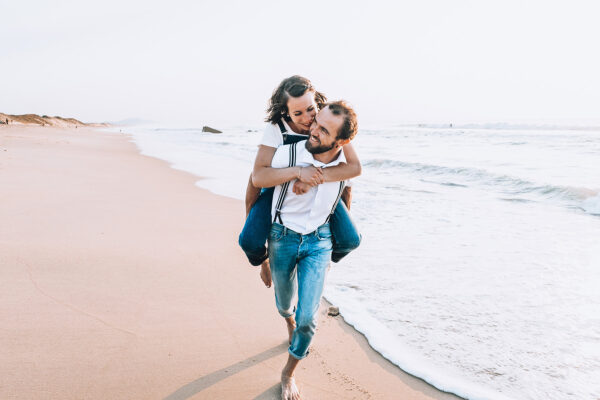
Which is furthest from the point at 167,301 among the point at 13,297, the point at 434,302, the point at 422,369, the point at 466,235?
the point at 466,235

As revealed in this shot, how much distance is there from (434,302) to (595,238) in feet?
12.1

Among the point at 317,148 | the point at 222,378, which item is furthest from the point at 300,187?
the point at 222,378

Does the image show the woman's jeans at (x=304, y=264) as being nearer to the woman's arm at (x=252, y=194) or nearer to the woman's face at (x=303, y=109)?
the woman's arm at (x=252, y=194)

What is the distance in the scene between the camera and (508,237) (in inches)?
232

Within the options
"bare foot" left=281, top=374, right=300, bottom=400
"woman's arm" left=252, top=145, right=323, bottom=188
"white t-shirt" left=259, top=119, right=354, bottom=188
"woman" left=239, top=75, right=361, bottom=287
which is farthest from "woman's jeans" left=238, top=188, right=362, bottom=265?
"bare foot" left=281, top=374, right=300, bottom=400

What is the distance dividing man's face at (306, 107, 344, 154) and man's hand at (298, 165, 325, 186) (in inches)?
3.7

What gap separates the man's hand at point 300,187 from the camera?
2217 millimetres

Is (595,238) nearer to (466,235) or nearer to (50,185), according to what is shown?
(466,235)

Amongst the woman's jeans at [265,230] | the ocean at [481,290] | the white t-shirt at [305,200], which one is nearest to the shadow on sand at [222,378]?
the woman's jeans at [265,230]

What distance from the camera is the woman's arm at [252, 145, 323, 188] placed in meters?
2.19

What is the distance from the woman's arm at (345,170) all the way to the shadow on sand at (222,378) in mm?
1338

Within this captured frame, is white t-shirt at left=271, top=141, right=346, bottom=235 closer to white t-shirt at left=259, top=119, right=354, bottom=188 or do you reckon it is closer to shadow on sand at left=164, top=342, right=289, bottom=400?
white t-shirt at left=259, top=119, right=354, bottom=188

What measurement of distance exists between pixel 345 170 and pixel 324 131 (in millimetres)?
270

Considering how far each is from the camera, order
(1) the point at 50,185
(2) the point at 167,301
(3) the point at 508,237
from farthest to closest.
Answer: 1. (1) the point at 50,185
2. (3) the point at 508,237
3. (2) the point at 167,301
